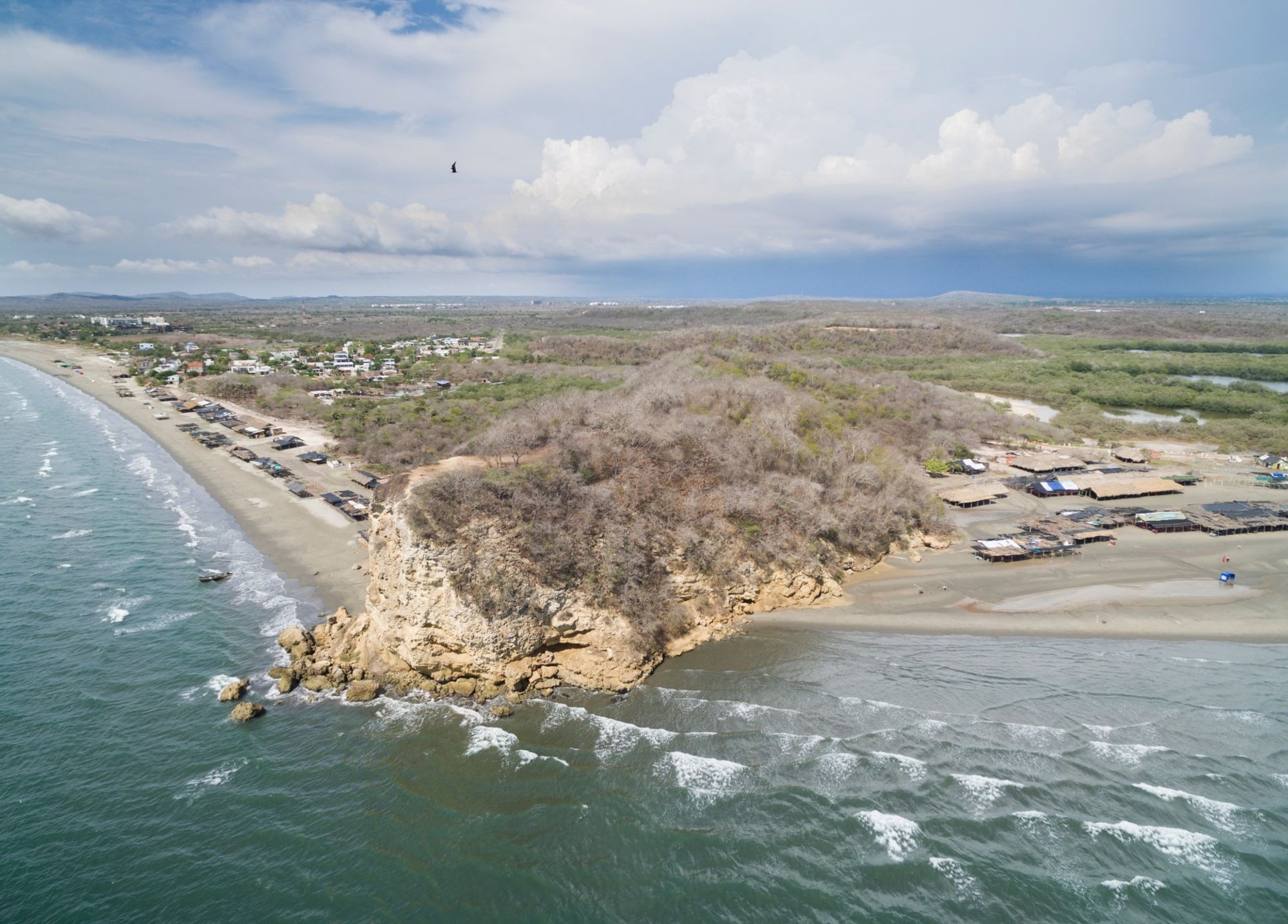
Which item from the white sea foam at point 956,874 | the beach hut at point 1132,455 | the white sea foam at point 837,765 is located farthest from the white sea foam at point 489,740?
the beach hut at point 1132,455

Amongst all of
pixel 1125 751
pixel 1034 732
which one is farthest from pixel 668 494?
pixel 1125 751

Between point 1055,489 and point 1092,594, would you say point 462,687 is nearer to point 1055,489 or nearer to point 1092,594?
point 1092,594

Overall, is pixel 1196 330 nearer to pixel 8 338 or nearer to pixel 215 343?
pixel 215 343

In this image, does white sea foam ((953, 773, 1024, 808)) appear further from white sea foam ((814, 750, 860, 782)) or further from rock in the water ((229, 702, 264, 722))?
rock in the water ((229, 702, 264, 722))

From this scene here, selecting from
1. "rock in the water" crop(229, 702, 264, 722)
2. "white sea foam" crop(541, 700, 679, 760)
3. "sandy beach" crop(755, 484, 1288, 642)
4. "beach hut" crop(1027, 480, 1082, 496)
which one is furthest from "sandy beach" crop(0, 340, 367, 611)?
"beach hut" crop(1027, 480, 1082, 496)

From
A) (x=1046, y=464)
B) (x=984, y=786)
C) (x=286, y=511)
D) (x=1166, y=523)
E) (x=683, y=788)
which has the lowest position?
(x=683, y=788)

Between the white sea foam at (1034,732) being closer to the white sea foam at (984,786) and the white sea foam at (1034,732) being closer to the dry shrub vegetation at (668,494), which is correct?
the white sea foam at (984,786)
